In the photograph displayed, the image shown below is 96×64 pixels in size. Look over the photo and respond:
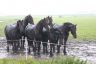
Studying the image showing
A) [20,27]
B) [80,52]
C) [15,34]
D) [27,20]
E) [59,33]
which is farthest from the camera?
[27,20]

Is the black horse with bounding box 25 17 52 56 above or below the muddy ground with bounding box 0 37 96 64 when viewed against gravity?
above

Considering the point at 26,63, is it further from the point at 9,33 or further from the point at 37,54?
the point at 9,33

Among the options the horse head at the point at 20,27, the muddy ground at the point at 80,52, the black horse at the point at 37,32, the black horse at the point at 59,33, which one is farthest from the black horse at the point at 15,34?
the black horse at the point at 59,33

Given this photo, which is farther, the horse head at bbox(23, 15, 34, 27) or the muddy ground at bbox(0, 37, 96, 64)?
the horse head at bbox(23, 15, 34, 27)

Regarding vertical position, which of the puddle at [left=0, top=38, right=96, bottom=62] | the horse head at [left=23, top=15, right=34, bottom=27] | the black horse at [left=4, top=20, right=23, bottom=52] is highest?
→ the horse head at [left=23, top=15, right=34, bottom=27]

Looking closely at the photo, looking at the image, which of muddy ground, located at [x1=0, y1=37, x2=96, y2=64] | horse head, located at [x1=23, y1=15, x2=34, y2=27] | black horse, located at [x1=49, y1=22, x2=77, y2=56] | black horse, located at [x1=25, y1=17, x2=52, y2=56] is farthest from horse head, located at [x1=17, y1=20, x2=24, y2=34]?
black horse, located at [x1=49, y1=22, x2=77, y2=56]

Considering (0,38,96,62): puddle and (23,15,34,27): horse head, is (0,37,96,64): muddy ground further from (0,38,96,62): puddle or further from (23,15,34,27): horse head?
(23,15,34,27): horse head

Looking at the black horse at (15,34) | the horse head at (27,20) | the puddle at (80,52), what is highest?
the horse head at (27,20)

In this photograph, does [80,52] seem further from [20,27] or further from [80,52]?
[20,27]

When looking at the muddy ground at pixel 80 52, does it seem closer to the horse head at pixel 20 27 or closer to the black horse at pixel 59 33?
the black horse at pixel 59 33

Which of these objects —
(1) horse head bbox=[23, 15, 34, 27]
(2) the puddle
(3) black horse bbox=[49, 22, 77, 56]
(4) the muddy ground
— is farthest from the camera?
(1) horse head bbox=[23, 15, 34, 27]

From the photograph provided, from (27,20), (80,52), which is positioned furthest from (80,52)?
(27,20)

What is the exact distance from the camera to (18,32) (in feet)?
89.4

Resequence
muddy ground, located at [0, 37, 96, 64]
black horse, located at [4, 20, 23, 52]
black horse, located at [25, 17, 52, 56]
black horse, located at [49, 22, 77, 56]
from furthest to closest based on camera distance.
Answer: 1. black horse, located at [4, 20, 23, 52]
2. black horse, located at [49, 22, 77, 56]
3. black horse, located at [25, 17, 52, 56]
4. muddy ground, located at [0, 37, 96, 64]
